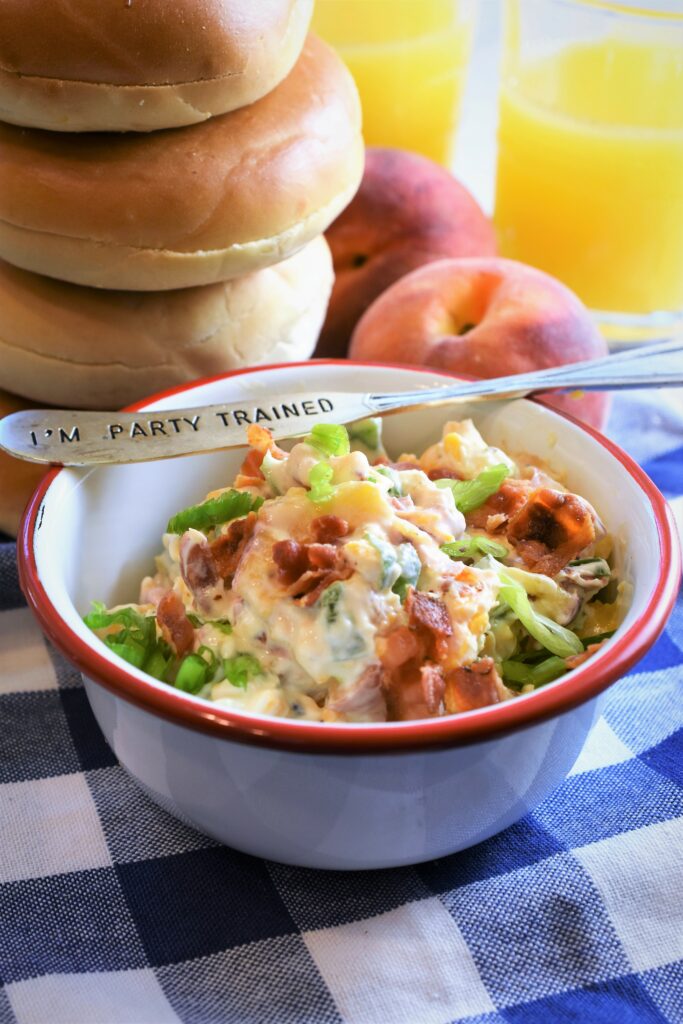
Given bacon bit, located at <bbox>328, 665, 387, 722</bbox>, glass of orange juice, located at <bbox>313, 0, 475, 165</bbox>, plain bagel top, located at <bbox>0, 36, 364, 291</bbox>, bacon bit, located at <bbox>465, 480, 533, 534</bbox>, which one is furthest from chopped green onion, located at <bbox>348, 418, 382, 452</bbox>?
glass of orange juice, located at <bbox>313, 0, 475, 165</bbox>

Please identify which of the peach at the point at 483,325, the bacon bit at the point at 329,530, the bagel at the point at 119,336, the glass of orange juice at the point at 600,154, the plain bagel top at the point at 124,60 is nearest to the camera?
the bacon bit at the point at 329,530

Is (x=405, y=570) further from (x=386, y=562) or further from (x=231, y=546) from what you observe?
(x=231, y=546)

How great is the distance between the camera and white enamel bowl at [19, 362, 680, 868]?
1126mm

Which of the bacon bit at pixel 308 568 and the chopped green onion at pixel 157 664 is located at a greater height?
the bacon bit at pixel 308 568

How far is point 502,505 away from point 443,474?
0.38ft

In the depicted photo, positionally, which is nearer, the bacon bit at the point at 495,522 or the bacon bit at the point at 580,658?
the bacon bit at the point at 580,658

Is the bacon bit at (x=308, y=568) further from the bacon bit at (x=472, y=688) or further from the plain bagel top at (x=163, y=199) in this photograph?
the plain bagel top at (x=163, y=199)

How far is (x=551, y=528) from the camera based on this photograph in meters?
1.49

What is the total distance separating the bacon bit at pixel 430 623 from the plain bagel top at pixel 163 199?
0.75 m

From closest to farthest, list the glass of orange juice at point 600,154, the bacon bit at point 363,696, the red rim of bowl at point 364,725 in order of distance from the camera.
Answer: the red rim of bowl at point 364,725 < the bacon bit at point 363,696 < the glass of orange juice at point 600,154

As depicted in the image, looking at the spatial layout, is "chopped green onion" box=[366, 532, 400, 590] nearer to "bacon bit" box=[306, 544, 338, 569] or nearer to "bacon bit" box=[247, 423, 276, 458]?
"bacon bit" box=[306, 544, 338, 569]

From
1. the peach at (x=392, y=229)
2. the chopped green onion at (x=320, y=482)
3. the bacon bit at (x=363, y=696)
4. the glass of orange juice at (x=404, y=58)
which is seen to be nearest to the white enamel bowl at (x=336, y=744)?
the bacon bit at (x=363, y=696)

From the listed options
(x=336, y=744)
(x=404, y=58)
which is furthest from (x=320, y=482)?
(x=404, y=58)

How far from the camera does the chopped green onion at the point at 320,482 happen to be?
137 cm
